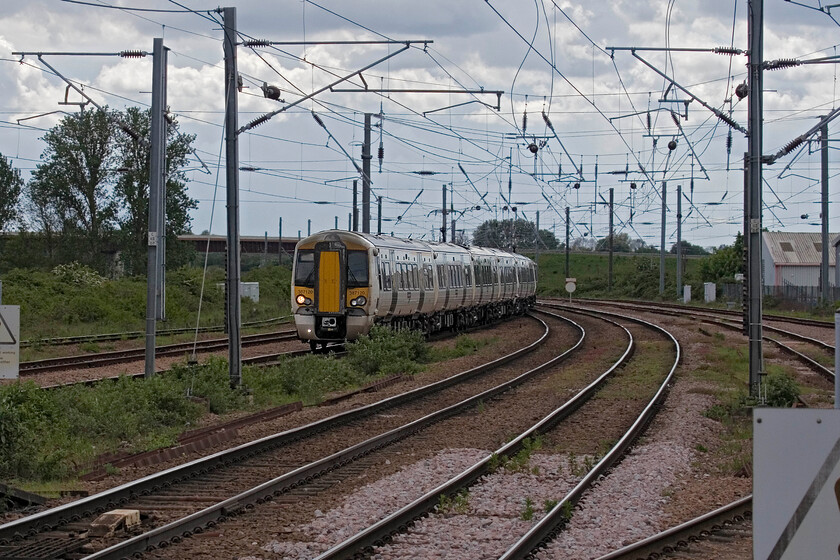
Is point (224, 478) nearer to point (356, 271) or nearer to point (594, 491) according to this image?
point (594, 491)

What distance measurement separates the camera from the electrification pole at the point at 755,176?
1664cm

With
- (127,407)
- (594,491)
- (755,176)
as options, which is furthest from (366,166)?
(594,491)

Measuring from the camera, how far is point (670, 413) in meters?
16.7

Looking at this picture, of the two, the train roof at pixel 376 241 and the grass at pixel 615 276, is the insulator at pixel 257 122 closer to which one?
the train roof at pixel 376 241

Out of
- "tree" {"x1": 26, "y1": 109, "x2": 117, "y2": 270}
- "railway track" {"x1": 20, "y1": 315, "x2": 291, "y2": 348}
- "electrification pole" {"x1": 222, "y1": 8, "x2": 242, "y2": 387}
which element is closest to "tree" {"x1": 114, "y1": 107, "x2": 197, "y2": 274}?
"tree" {"x1": 26, "y1": 109, "x2": 117, "y2": 270}

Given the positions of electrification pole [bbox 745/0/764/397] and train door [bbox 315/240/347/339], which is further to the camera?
train door [bbox 315/240/347/339]

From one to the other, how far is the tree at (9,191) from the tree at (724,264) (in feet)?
153

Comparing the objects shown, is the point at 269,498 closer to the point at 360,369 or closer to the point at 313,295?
the point at 360,369

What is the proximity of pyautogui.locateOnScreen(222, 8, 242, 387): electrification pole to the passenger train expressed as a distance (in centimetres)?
868

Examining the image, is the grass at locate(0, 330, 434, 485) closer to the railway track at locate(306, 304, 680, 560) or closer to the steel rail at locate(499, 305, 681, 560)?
the railway track at locate(306, 304, 680, 560)

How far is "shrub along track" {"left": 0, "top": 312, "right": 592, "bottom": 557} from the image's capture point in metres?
8.48

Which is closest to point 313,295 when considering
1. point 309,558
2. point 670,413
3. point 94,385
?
point 94,385

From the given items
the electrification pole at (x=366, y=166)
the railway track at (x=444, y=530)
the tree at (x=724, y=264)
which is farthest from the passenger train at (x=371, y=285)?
the tree at (x=724, y=264)

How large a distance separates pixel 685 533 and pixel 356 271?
736 inches
